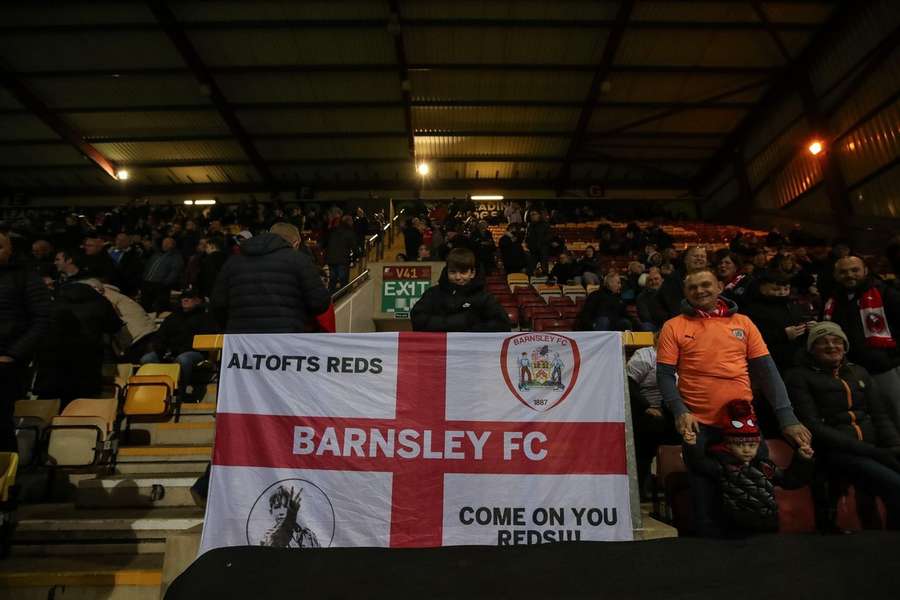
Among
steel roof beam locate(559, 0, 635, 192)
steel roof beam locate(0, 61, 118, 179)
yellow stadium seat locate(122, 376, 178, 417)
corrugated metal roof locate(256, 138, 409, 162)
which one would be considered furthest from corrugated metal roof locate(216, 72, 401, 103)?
yellow stadium seat locate(122, 376, 178, 417)

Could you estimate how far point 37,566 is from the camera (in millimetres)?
3023

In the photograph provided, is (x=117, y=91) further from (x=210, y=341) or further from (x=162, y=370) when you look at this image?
(x=210, y=341)

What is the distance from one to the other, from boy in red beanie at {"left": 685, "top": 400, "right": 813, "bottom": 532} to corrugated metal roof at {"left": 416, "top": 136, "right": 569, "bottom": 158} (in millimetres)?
18046

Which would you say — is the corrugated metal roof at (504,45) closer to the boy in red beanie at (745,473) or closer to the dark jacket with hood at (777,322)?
the dark jacket with hood at (777,322)

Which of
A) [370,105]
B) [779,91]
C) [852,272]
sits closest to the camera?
[852,272]

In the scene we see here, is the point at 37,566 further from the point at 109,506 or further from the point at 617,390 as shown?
the point at 617,390

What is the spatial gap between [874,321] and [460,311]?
301 cm

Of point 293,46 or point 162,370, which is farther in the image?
point 293,46

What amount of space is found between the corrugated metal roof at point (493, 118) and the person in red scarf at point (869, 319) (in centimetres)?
1553

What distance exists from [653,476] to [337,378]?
2038 millimetres

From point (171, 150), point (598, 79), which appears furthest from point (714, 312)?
point (171, 150)

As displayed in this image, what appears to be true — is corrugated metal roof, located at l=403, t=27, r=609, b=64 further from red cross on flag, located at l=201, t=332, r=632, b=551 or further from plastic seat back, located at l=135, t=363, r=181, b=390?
red cross on flag, located at l=201, t=332, r=632, b=551

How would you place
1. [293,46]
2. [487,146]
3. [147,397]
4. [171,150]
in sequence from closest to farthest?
[147,397]
[293,46]
[171,150]
[487,146]

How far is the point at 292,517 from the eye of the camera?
2660mm
